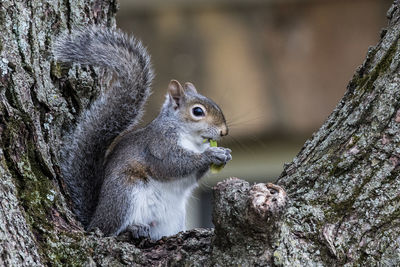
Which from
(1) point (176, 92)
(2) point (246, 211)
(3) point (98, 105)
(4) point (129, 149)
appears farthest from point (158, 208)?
(2) point (246, 211)

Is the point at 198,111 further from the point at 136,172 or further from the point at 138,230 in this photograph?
the point at 138,230

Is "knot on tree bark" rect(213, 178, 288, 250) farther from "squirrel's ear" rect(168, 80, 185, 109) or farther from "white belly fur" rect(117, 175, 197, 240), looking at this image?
"squirrel's ear" rect(168, 80, 185, 109)

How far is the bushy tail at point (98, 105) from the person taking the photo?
2.44m

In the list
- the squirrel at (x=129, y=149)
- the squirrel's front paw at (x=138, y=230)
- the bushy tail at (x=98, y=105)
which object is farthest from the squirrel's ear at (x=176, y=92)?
the squirrel's front paw at (x=138, y=230)

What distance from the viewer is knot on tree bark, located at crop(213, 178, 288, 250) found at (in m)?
1.77

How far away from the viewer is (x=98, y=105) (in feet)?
8.66

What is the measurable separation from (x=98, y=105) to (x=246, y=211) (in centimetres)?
102

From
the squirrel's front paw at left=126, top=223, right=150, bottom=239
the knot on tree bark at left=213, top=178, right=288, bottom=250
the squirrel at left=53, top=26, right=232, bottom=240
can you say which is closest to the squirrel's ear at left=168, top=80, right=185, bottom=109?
the squirrel at left=53, top=26, right=232, bottom=240

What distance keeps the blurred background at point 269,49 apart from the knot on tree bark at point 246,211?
263 cm

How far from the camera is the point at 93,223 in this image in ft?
7.94

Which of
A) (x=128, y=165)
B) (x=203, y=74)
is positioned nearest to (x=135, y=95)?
(x=128, y=165)

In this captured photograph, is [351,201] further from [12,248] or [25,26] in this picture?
[25,26]

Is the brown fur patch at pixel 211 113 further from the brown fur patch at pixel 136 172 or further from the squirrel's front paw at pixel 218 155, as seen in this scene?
the brown fur patch at pixel 136 172

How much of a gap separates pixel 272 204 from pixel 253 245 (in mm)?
123
